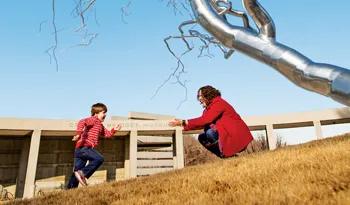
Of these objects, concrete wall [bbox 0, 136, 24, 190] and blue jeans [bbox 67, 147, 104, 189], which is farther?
concrete wall [bbox 0, 136, 24, 190]

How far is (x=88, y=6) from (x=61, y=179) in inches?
516

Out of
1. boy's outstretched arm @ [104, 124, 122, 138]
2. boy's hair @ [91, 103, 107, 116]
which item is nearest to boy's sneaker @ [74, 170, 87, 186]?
boy's outstretched arm @ [104, 124, 122, 138]

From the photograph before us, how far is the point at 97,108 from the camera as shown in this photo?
5113 millimetres

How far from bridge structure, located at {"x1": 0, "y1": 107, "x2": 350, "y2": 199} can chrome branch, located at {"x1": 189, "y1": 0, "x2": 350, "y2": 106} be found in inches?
471

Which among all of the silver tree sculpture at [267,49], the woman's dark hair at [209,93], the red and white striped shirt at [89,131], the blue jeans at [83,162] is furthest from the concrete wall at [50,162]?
the silver tree sculpture at [267,49]

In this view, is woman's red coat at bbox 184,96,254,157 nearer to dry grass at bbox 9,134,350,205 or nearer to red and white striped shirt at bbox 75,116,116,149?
dry grass at bbox 9,134,350,205

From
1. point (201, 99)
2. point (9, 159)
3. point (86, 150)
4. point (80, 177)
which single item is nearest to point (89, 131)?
point (86, 150)

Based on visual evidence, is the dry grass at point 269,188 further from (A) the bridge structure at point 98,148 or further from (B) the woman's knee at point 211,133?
(A) the bridge structure at point 98,148

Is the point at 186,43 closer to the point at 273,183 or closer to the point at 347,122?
the point at 273,183

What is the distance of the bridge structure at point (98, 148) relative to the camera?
41.2 feet

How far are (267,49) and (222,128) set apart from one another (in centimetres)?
208

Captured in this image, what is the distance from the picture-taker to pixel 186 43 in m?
3.08

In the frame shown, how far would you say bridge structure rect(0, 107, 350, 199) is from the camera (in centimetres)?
1255

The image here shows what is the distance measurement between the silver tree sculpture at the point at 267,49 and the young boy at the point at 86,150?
3148mm
